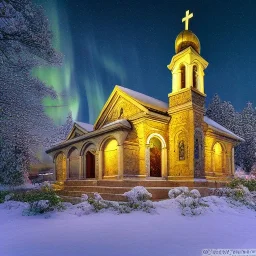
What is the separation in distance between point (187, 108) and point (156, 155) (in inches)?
170

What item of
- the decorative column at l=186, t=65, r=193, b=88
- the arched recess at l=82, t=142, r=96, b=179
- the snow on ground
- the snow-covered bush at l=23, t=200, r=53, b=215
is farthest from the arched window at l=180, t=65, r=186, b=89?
the snow-covered bush at l=23, t=200, r=53, b=215

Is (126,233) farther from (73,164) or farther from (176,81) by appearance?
(73,164)

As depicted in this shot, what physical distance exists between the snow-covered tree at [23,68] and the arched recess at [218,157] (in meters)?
13.5

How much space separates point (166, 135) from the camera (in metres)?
15.1

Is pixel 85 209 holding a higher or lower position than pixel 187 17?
lower

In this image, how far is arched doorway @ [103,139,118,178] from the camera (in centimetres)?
1544

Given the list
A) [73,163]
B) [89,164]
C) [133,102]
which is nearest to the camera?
[133,102]

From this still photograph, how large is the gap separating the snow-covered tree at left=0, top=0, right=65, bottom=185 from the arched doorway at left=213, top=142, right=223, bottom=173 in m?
13.5

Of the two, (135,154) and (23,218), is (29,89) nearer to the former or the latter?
(23,218)

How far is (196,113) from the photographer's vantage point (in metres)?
14.3

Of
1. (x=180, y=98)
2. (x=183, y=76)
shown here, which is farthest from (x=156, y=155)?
(x=183, y=76)

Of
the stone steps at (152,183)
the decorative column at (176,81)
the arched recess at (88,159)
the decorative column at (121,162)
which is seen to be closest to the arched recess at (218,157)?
the stone steps at (152,183)

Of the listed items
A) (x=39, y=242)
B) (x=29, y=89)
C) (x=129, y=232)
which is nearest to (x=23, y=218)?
(x=39, y=242)

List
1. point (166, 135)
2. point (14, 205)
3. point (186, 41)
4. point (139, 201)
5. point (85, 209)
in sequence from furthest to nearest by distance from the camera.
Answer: point (186, 41)
point (166, 135)
point (14, 205)
point (139, 201)
point (85, 209)
